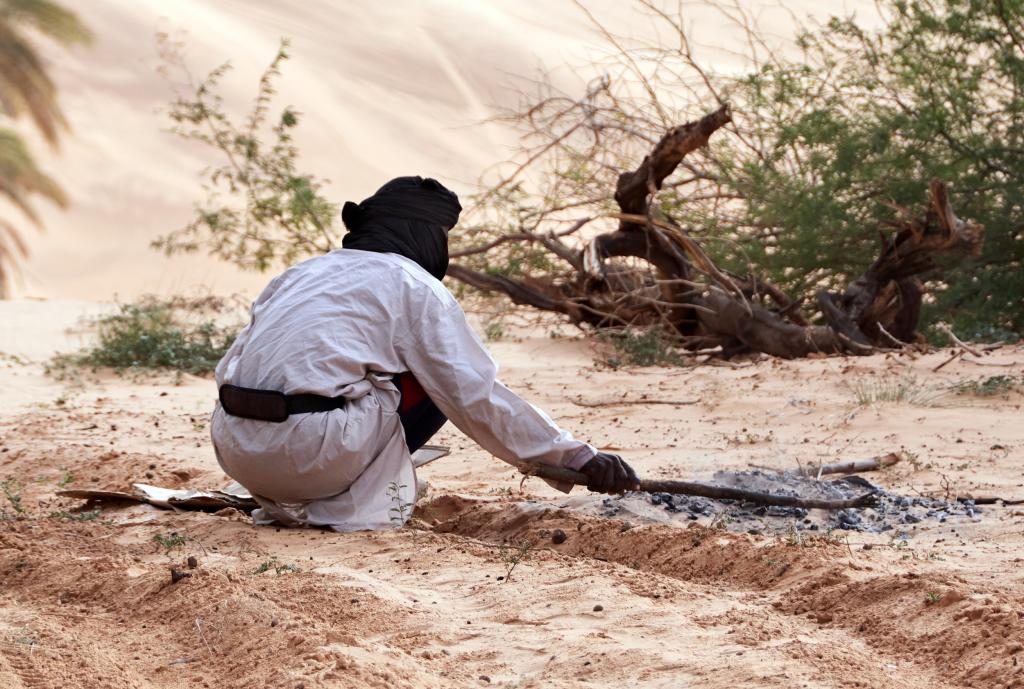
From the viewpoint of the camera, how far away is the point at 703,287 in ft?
27.5

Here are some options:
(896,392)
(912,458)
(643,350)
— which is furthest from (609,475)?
(643,350)

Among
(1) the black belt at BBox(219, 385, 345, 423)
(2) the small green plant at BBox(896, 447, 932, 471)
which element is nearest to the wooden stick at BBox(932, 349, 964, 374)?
(2) the small green plant at BBox(896, 447, 932, 471)

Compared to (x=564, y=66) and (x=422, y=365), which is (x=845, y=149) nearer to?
(x=564, y=66)

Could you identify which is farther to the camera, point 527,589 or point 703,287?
point 703,287

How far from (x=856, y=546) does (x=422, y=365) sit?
133 cm

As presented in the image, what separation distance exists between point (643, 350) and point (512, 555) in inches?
199

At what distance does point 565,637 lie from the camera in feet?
8.48

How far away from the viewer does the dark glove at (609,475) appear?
3.43 meters

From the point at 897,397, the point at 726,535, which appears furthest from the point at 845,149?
the point at 726,535

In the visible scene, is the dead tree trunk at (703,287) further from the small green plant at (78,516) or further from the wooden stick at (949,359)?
the small green plant at (78,516)

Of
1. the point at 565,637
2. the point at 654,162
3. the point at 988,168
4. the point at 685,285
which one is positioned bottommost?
the point at 565,637

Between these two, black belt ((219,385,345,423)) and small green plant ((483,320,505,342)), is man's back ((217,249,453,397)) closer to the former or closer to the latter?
black belt ((219,385,345,423))

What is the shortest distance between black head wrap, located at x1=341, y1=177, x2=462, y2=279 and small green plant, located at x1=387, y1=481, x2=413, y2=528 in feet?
2.32

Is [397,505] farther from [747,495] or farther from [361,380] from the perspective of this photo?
[747,495]
